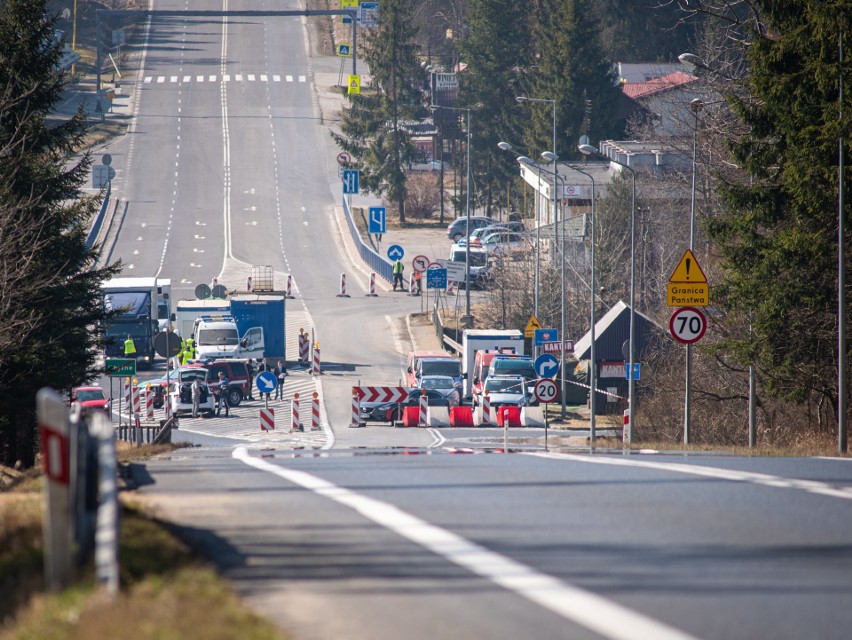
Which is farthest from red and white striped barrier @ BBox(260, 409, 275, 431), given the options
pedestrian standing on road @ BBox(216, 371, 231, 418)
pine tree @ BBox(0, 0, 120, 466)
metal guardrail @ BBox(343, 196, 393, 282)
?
metal guardrail @ BBox(343, 196, 393, 282)

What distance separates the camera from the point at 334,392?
156ft

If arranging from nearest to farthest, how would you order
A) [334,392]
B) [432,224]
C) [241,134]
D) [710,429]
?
[710,429] < [334,392] < [432,224] < [241,134]

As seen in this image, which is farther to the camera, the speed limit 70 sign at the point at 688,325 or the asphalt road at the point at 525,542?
the speed limit 70 sign at the point at 688,325

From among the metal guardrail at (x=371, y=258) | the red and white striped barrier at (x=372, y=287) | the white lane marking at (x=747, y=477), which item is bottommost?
the white lane marking at (x=747, y=477)

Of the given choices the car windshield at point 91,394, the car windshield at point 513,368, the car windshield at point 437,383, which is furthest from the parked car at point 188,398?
the car windshield at point 513,368

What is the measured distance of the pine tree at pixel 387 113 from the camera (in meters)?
94.1

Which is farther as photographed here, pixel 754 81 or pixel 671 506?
pixel 754 81

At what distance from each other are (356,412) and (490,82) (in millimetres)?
64877

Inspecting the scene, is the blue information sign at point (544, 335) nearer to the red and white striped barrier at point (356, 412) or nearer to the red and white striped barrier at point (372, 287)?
the red and white striped barrier at point (356, 412)

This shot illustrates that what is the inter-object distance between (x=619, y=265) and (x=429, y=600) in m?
56.4

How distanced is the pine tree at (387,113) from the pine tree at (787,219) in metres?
65.5

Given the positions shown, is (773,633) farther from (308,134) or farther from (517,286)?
(308,134)

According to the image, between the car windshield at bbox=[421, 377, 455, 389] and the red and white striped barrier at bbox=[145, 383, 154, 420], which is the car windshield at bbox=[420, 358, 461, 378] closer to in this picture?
the car windshield at bbox=[421, 377, 455, 389]

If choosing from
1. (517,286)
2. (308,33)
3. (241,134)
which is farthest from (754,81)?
(308,33)
